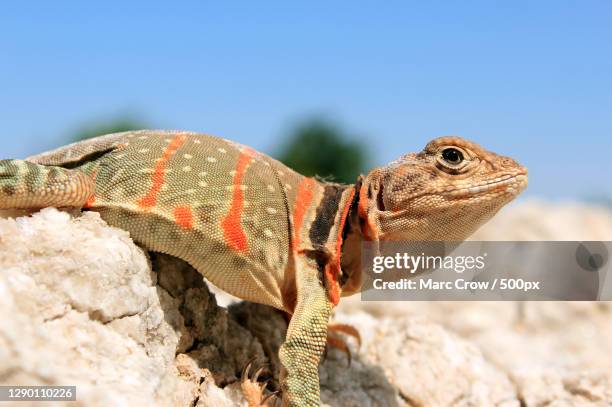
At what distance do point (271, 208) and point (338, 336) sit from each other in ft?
6.20

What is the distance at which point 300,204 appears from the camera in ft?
17.8

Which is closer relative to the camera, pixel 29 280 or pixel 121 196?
pixel 29 280

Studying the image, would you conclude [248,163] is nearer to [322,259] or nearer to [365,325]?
[322,259]

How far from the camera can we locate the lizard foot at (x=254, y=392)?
16.9 ft

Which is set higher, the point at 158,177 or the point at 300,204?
the point at 158,177

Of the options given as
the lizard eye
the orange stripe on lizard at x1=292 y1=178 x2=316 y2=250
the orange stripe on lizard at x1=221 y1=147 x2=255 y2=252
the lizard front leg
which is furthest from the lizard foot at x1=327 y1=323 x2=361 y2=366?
the lizard eye

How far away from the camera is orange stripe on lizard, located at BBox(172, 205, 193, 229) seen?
496 centimetres

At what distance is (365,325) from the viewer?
23.4 feet

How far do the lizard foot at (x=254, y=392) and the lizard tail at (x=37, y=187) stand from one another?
185 cm

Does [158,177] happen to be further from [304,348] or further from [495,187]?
[495,187]

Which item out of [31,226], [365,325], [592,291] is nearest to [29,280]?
[31,226]

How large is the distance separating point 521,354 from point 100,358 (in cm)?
570

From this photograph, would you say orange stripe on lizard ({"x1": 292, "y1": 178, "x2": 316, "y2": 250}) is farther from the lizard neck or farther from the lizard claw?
the lizard claw

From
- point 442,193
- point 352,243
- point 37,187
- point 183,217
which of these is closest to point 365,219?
point 352,243
